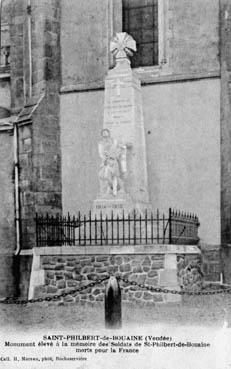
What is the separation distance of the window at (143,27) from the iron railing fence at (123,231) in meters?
4.23

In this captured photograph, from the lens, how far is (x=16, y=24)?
17.7 metres

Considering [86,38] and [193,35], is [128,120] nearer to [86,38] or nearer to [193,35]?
[193,35]

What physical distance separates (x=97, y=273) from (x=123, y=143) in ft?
9.28

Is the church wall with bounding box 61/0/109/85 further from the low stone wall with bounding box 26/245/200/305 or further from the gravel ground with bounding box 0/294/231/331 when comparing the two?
the gravel ground with bounding box 0/294/231/331

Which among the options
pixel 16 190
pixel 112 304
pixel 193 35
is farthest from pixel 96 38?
pixel 112 304

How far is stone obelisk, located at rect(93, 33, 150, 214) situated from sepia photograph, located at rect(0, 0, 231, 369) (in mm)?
22

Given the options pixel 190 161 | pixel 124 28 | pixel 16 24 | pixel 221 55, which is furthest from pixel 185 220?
pixel 16 24

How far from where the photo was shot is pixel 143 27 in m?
17.2

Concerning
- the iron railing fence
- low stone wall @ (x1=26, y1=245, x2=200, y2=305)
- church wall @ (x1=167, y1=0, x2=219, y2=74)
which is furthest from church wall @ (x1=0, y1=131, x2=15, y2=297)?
church wall @ (x1=167, y1=0, x2=219, y2=74)

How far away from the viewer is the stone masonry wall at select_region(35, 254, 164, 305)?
42.7ft

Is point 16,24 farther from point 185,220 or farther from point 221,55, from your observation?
point 185,220

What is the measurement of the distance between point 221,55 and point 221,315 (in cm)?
653

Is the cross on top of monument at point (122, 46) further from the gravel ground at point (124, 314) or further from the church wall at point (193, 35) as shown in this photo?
the gravel ground at point (124, 314)

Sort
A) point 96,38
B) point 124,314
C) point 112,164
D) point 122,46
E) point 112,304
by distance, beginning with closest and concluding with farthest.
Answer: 1. point 112,304
2. point 124,314
3. point 112,164
4. point 122,46
5. point 96,38
